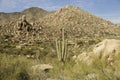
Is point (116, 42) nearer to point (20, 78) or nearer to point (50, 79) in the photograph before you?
point (50, 79)

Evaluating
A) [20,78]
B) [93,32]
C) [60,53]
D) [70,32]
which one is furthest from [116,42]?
[93,32]

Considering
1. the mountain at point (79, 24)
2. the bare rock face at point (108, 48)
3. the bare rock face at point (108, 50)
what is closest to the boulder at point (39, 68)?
the bare rock face at point (108, 50)

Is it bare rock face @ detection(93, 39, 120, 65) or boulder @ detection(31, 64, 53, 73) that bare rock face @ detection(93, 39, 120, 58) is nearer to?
bare rock face @ detection(93, 39, 120, 65)

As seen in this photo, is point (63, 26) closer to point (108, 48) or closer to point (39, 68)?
point (108, 48)

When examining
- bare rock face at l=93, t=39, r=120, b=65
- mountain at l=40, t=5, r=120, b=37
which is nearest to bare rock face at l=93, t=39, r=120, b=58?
bare rock face at l=93, t=39, r=120, b=65

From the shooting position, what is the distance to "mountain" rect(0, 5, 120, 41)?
4364 inches

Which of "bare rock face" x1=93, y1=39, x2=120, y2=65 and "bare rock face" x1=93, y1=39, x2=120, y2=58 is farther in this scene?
"bare rock face" x1=93, y1=39, x2=120, y2=58

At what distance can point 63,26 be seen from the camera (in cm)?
11888

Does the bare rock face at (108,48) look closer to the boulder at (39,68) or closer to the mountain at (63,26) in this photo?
the boulder at (39,68)

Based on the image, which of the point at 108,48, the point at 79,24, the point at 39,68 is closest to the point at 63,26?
the point at 79,24

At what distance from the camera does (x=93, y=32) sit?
15250 centimetres

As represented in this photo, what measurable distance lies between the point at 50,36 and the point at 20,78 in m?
104

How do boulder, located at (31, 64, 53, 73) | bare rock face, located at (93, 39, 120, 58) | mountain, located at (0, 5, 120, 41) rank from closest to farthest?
boulder, located at (31, 64, 53, 73) → bare rock face, located at (93, 39, 120, 58) → mountain, located at (0, 5, 120, 41)

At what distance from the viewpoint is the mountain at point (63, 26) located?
364 feet
